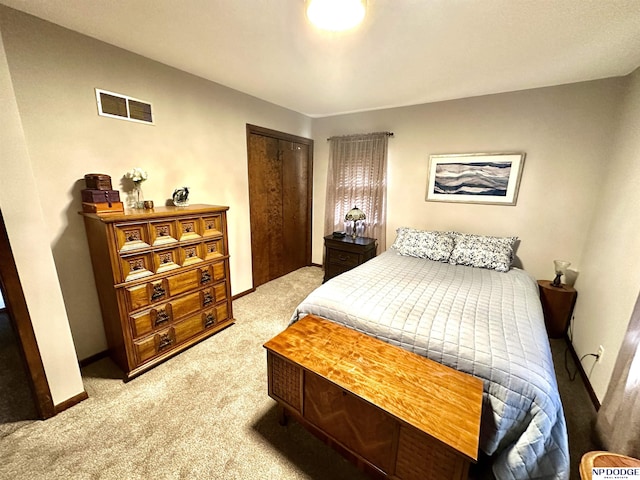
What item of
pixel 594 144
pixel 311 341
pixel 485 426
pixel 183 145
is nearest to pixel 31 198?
pixel 183 145

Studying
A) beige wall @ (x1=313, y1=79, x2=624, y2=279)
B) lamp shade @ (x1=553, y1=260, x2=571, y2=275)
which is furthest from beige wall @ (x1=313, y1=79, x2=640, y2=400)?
lamp shade @ (x1=553, y1=260, x2=571, y2=275)

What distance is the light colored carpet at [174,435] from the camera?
1270 mm

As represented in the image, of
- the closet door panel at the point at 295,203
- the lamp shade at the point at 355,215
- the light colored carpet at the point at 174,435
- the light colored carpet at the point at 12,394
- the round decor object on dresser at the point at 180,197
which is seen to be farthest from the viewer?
the closet door panel at the point at 295,203

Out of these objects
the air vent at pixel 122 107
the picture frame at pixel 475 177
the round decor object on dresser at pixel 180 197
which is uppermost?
the air vent at pixel 122 107

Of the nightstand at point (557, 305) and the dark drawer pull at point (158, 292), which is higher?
the dark drawer pull at point (158, 292)

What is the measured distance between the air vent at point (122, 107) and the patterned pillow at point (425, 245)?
2.82m

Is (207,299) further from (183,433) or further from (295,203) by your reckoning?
(295,203)

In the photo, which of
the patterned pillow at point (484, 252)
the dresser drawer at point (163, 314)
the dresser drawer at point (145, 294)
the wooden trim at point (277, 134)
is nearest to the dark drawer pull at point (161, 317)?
the dresser drawer at point (163, 314)

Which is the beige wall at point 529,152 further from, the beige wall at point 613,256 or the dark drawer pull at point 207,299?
the dark drawer pull at point 207,299

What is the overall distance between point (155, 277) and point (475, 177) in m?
3.34

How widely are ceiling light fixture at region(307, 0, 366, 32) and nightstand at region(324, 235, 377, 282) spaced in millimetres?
2283

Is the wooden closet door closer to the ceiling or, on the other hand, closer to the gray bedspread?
the ceiling

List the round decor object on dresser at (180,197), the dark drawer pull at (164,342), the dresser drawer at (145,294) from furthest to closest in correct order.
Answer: the round decor object on dresser at (180,197), the dark drawer pull at (164,342), the dresser drawer at (145,294)

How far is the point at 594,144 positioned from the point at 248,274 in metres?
3.87
